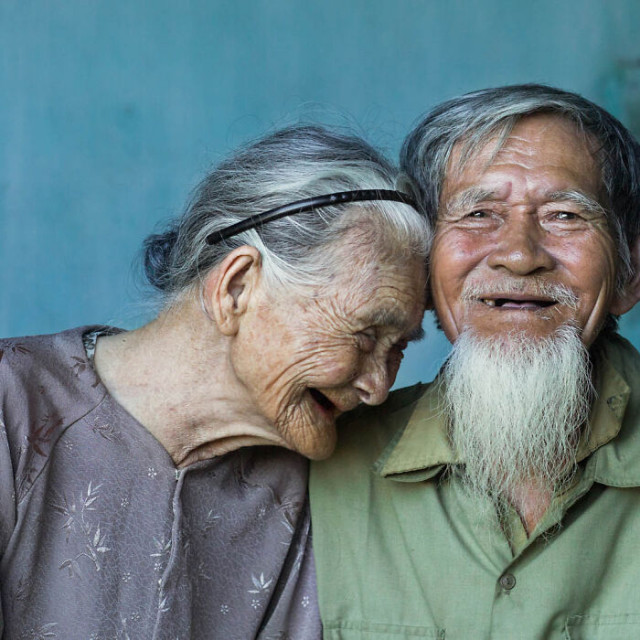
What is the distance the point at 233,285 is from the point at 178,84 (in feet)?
5.93

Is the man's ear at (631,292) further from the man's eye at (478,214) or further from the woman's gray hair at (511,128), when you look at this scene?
the man's eye at (478,214)

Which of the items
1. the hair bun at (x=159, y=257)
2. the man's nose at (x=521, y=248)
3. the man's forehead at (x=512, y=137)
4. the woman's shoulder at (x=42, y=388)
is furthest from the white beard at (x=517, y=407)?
the woman's shoulder at (x=42, y=388)

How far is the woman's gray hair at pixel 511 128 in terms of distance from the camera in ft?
8.95

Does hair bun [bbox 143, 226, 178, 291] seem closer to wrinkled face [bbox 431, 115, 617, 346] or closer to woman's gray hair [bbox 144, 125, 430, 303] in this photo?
woman's gray hair [bbox 144, 125, 430, 303]

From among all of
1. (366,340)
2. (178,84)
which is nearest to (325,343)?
(366,340)

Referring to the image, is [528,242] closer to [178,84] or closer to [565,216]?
[565,216]

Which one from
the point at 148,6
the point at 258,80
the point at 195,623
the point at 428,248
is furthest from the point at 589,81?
the point at 195,623

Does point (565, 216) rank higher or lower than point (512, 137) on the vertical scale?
lower

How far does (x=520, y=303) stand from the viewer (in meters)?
2.66

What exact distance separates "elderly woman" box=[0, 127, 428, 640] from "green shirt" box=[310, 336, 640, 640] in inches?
6.7

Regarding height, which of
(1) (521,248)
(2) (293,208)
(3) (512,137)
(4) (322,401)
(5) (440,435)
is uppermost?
(3) (512,137)

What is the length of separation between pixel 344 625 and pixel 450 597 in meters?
0.26

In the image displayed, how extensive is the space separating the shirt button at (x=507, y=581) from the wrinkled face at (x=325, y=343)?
0.50 meters

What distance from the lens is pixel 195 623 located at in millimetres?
2523
